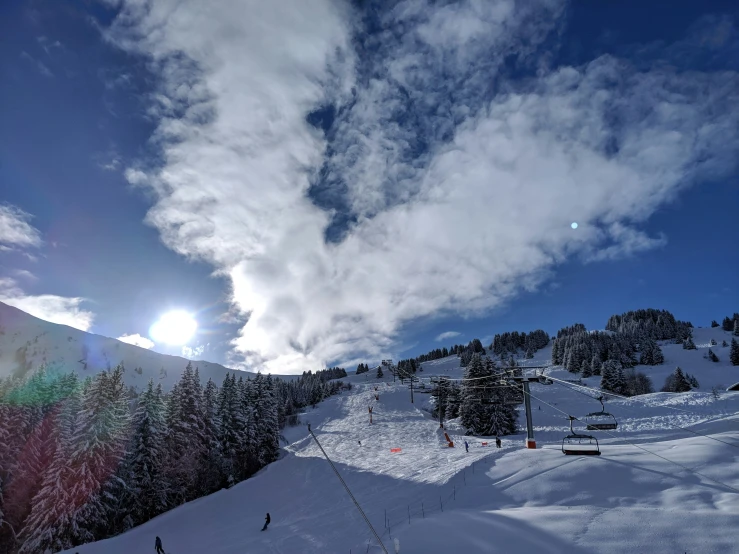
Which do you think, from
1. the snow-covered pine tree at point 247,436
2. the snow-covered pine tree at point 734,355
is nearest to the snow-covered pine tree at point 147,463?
the snow-covered pine tree at point 247,436

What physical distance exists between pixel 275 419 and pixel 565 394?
6495cm

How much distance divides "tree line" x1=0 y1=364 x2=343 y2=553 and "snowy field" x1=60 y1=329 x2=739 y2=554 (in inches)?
123

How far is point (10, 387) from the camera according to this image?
33188 mm

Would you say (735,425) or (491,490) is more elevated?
(735,425)

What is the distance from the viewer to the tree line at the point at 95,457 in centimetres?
2950

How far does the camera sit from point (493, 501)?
19.8m

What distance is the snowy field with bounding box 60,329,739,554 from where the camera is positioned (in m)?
14.1

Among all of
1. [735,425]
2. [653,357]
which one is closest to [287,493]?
[735,425]

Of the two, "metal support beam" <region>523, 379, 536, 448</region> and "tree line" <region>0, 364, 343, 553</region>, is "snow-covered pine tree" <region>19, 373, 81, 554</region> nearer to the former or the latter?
"tree line" <region>0, 364, 343, 553</region>

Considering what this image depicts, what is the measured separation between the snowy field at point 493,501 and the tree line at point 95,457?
3134 mm

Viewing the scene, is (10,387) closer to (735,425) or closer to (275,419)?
(275,419)

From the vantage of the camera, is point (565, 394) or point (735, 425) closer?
point (735, 425)

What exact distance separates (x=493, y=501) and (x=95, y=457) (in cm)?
3144

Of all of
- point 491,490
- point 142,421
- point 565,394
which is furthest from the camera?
point 565,394
